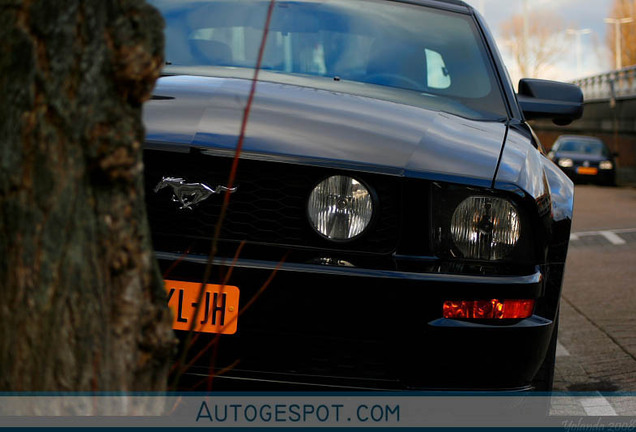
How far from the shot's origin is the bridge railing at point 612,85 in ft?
142

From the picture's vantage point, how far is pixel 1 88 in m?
1.37

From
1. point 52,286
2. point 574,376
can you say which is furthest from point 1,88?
point 574,376

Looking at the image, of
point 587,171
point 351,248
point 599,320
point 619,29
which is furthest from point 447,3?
point 619,29

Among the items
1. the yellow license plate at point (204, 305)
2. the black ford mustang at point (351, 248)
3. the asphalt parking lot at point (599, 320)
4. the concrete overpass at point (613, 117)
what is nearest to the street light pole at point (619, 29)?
the concrete overpass at point (613, 117)

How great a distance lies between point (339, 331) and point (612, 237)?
9.25m

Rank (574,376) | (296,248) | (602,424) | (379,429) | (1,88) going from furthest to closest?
(574,376) < (602,424) < (296,248) < (379,429) < (1,88)

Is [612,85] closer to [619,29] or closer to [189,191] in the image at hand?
[619,29]

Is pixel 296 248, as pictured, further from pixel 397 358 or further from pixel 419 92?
pixel 419 92

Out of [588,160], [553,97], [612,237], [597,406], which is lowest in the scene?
[597,406]

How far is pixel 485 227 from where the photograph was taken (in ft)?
8.39

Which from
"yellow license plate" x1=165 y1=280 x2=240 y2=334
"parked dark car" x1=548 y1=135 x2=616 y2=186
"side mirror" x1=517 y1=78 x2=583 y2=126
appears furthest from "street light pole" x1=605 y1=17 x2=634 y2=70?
"yellow license plate" x1=165 y1=280 x2=240 y2=334

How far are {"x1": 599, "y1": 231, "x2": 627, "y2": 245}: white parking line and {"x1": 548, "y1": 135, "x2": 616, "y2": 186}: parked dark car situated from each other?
1482 cm

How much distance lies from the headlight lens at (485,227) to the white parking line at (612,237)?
8436mm

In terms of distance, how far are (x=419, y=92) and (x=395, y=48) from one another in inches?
13.2
